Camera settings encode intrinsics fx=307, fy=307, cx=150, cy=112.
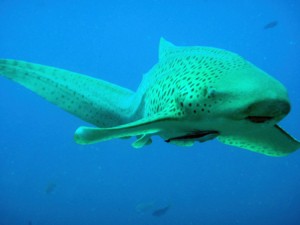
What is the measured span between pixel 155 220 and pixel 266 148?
20.0 m

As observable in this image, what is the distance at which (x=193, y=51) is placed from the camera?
3432 mm

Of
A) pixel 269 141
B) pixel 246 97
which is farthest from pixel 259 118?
pixel 269 141

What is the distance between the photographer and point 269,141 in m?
3.45

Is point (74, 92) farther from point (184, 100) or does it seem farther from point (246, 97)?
point (246, 97)

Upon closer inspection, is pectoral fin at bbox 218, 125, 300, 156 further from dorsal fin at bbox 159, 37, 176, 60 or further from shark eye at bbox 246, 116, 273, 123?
dorsal fin at bbox 159, 37, 176, 60

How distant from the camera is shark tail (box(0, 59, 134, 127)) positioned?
3.55 meters

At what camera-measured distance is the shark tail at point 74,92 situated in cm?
355

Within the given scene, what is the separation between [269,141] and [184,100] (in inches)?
56.4

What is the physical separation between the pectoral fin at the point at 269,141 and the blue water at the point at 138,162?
12.0 meters

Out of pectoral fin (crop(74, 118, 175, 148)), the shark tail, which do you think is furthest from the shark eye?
the shark tail

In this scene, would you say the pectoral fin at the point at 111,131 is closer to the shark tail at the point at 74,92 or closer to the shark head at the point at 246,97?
the shark head at the point at 246,97

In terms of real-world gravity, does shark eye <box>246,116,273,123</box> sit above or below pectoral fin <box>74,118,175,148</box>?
below

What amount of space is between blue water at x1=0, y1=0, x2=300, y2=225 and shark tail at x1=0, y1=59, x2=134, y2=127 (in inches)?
478

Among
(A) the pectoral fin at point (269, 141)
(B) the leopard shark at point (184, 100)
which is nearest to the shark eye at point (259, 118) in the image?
(B) the leopard shark at point (184, 100)
